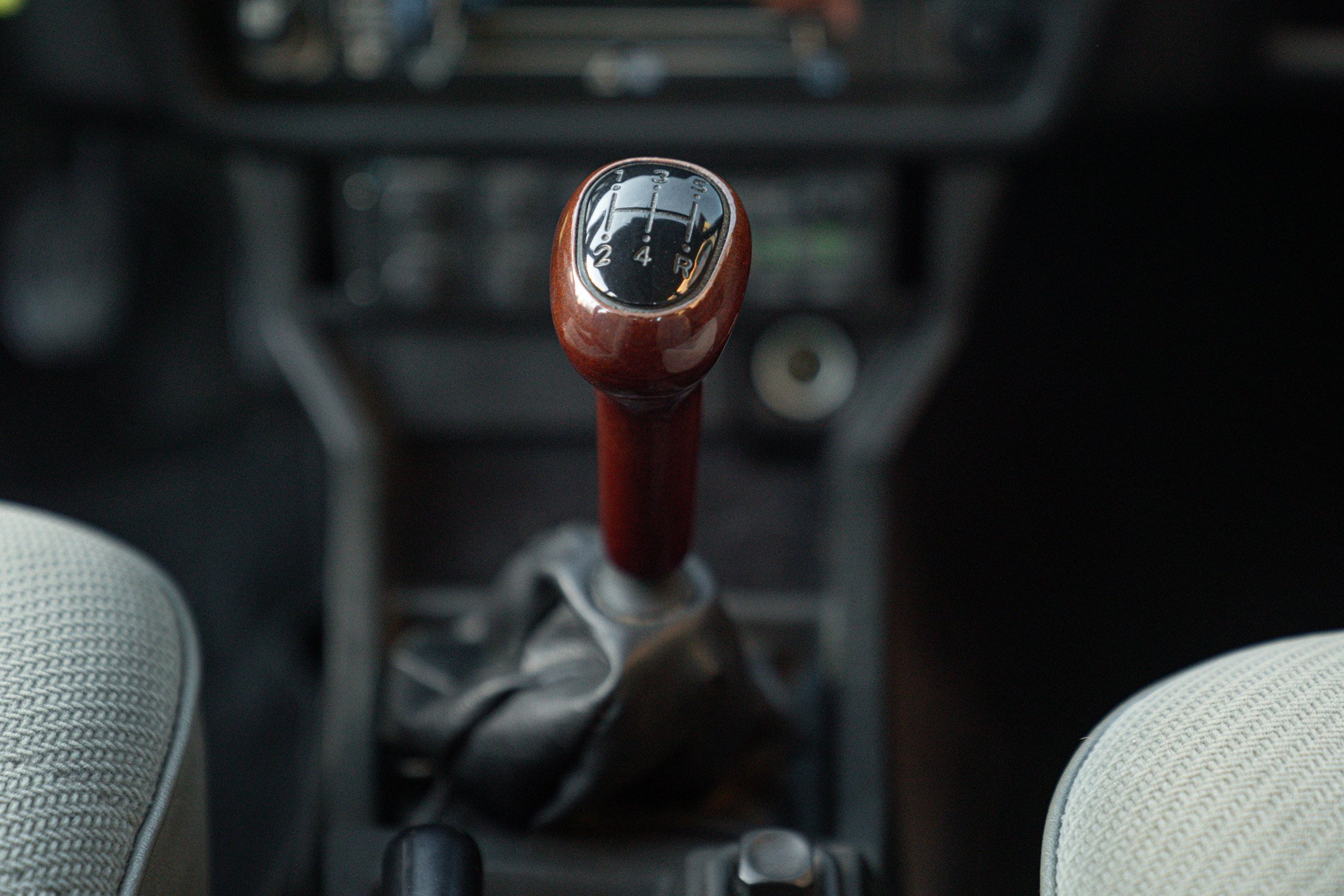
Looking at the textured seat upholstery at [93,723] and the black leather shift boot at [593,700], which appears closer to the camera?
the textured seat upholstery at [93,723]

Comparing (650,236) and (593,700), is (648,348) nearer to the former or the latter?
(650,236)

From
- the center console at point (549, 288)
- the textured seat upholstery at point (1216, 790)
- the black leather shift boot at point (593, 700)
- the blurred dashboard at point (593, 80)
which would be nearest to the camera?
the textured seat upholstery at point (1216, 790)

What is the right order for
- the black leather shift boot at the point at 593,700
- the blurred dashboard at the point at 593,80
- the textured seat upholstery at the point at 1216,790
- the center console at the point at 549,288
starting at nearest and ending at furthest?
the textured seat upholstery at the point at 1216,790, the black leather shift boot at the point at 593,700, the center console at the point at 549,288, the blurred dashboard at the point at 593,80

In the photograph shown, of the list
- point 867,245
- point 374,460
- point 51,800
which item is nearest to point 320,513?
point 374,460

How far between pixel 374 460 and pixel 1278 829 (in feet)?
2.54

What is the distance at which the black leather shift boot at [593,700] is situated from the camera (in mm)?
549

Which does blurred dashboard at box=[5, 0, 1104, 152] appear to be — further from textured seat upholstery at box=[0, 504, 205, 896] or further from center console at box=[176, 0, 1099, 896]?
textured seat upholstery at box=[0, 504, 205, 896]

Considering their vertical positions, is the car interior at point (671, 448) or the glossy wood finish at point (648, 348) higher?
the glossy wood finish at point (648, 348)

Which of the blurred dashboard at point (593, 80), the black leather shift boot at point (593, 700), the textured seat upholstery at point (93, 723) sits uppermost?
the blurred dashboard at point (593, 80)

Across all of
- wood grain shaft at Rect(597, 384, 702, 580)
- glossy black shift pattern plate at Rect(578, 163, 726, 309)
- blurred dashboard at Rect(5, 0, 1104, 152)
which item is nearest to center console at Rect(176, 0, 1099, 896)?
blurred dashboard at Rect(5, 0, 1104, 152)

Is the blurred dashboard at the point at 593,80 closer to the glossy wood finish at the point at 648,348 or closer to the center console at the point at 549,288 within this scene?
the center console at the point at 549,288

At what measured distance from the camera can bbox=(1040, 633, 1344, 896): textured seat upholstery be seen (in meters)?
0.37

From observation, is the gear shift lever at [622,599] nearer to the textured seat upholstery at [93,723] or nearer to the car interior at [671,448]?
the car interior at [671,448]

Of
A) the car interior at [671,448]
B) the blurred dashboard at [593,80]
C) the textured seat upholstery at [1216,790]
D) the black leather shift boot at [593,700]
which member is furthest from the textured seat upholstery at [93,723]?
the blurred dashboard at [593,80]
